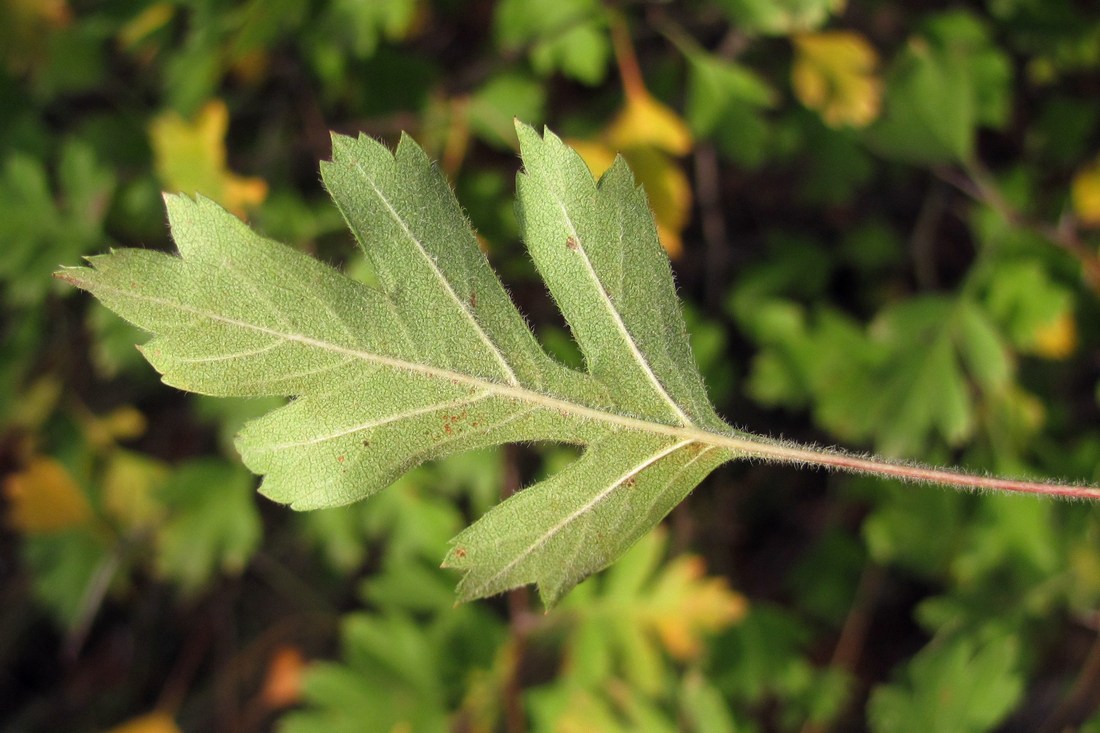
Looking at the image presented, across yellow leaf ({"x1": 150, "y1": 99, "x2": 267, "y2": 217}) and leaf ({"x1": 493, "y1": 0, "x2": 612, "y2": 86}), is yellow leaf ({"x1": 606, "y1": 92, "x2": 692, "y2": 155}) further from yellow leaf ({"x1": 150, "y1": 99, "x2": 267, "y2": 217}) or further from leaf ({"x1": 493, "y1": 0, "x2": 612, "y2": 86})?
yellow leaf ({"x1": 150, "y1": 99, "x2": 267, "y2": 217})

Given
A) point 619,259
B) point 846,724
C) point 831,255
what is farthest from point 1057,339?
point 619,259

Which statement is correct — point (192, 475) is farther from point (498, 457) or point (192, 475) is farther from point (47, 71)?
point (47, 71)

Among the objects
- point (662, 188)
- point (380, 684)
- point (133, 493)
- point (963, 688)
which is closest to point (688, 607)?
point (963, 688)

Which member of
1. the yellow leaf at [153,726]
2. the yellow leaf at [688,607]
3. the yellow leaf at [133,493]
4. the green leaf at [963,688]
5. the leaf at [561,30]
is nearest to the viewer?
the green leaf at [963,688]

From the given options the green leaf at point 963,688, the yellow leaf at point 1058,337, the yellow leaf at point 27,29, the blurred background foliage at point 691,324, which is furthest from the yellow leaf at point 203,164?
the yellow leaf at point 1058,337

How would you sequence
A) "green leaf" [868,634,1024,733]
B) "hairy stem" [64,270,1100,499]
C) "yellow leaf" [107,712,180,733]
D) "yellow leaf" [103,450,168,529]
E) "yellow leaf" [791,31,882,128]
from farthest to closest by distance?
"yellow leaf" [107,712,180,733] → "yellow leaf" [103,450,168,529] → "yellow leaf" [791,31,882,128] → "green leaf" [868,634,1024,733] → "hairy stem" [64,270,1100,499]

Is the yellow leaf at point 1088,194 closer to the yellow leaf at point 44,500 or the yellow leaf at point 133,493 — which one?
the yellow leaf at point 133,493

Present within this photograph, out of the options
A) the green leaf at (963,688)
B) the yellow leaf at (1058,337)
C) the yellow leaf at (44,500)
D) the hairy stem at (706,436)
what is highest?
the hairy stem at (706,436)

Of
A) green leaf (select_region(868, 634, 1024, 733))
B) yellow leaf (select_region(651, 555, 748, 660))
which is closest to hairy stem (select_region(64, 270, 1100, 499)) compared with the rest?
green leaf (select_region(868, 634, 1024, 733))
